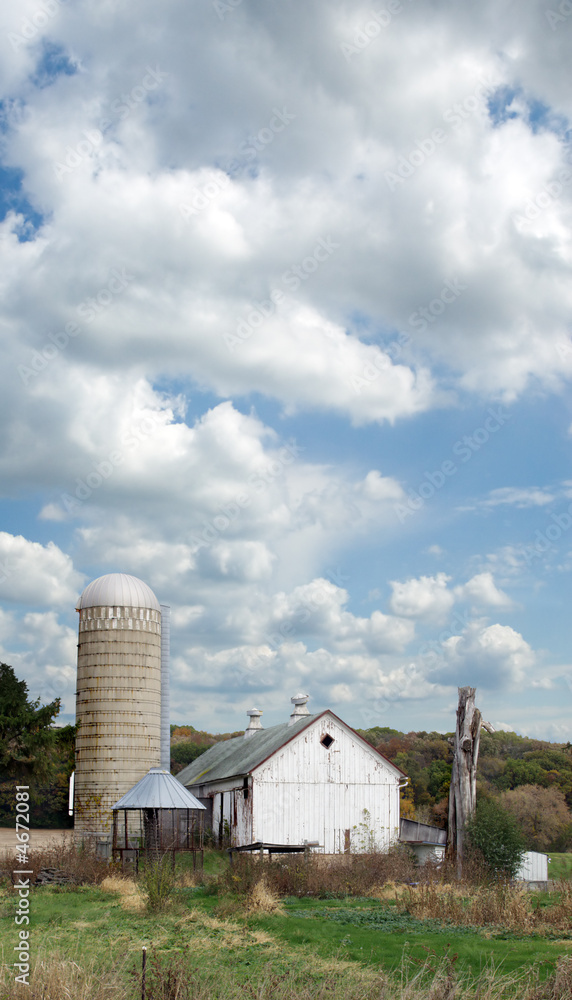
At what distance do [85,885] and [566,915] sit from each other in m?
13.4

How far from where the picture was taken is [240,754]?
37.7 m

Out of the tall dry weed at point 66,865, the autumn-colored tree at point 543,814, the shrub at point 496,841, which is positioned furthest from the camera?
the autumn-colored tree at point 543,814

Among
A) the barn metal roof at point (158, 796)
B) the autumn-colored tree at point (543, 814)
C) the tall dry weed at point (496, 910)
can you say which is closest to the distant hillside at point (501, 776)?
the autumn-colored tree at point (543, 814)

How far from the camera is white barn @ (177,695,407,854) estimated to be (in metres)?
30.9

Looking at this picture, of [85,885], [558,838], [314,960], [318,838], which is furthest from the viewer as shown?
[558,838]

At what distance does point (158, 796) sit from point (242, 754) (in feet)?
33.5

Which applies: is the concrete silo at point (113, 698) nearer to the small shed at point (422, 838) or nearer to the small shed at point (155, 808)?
the small shed at point (155, 808)

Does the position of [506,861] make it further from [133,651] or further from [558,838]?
[558,838]

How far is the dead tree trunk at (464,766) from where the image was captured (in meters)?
24.1

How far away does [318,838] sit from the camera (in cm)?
3106

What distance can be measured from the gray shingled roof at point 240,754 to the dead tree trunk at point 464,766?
865 centimetres

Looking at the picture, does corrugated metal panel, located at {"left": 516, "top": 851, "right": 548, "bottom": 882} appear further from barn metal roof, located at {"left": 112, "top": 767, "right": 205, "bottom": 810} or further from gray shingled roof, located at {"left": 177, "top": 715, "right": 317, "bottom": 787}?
barn metal roof, located at {"left": 112, "top": 767, "right": 205, "bottom": 810}

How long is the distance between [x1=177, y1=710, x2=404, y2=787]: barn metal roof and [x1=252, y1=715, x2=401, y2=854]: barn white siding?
1.31 ft

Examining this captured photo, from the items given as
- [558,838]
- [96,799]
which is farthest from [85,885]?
[558,838]
